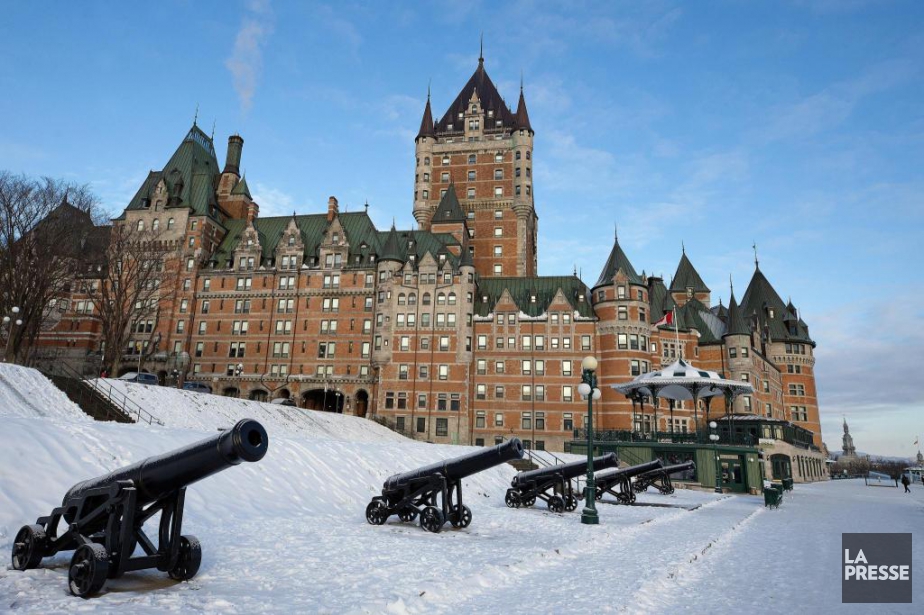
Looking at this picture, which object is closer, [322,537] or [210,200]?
[322,537]

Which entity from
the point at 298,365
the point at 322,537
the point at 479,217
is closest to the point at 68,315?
the point at 298,365

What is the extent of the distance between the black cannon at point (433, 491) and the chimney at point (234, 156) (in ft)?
230

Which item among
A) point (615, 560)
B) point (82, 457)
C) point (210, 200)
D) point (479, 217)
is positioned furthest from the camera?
point (479, 217)

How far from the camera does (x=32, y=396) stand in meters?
26.9

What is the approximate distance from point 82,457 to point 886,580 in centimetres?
1692

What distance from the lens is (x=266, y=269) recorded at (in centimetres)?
6412

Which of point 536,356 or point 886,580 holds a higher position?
point 536,356

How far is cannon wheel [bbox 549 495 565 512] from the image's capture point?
19.8 meters

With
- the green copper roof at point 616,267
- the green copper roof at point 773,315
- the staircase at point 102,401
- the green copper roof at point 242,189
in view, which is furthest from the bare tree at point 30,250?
the green copper roof at point 773,315

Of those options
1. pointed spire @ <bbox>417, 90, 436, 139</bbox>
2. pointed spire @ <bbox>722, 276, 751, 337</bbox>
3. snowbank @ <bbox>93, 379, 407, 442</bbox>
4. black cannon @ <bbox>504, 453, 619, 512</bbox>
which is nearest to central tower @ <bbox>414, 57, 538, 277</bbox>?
pointed spire @ <bbox>417, 90, 436, 139</bbox>

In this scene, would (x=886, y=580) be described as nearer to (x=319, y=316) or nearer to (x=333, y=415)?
(x=333, y=415)

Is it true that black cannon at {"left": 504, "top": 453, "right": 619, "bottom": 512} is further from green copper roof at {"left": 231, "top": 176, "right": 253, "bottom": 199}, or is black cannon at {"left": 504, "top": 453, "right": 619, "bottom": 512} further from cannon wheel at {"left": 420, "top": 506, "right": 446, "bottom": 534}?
green copper roof at {"left": 231, "top": 176, "right": 253, "bottom": 199}

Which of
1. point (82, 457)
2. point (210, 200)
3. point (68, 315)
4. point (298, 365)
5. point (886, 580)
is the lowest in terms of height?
point (886, 580)

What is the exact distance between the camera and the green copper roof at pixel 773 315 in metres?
76.8
